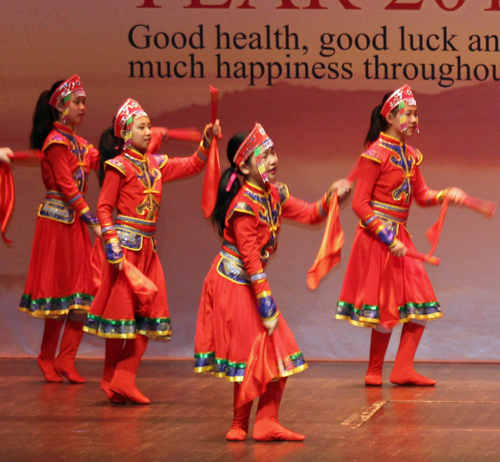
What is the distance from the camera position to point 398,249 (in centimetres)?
514

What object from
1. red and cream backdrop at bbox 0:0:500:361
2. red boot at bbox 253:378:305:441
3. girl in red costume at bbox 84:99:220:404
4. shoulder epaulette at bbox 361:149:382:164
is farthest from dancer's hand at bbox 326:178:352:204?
Result: red and cream backdrop at bbox 0:0:500:361

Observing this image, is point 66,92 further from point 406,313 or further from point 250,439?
point 250,439

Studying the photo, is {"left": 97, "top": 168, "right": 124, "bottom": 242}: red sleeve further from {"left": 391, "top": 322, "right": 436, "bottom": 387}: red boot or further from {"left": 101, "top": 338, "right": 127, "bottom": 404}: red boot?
{"left": 391, "top": 322, "right": 436, "bottom": 387}: red boot

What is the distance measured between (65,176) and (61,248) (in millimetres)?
420

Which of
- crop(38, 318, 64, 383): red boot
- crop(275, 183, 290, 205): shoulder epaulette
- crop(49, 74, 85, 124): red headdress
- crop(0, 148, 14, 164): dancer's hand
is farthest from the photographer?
crop(38, 318, 64, 383): red boot

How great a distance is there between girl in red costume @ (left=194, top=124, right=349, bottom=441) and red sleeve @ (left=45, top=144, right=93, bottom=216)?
1610 mm

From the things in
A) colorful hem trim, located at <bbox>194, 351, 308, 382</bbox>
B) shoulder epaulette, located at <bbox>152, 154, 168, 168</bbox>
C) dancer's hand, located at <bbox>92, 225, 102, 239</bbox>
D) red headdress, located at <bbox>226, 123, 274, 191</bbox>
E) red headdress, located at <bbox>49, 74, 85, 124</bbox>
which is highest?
red headdress, located at <bbox>49, 74, 85, 124</bbox>

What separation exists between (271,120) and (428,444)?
307 cm

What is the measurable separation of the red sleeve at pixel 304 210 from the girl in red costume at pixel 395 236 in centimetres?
110

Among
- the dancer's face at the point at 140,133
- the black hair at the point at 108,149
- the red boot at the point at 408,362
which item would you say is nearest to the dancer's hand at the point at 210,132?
the dancer's face at the point at 140,133

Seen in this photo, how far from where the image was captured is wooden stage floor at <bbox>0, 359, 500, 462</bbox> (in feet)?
12.7

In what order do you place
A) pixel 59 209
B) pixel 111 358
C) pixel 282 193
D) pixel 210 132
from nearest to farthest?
pixel 282 193
pixel 210 132
pixel 111 358
pixel 59 209

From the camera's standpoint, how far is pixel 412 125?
5.30 metres

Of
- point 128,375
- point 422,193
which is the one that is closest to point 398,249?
point 422,193
